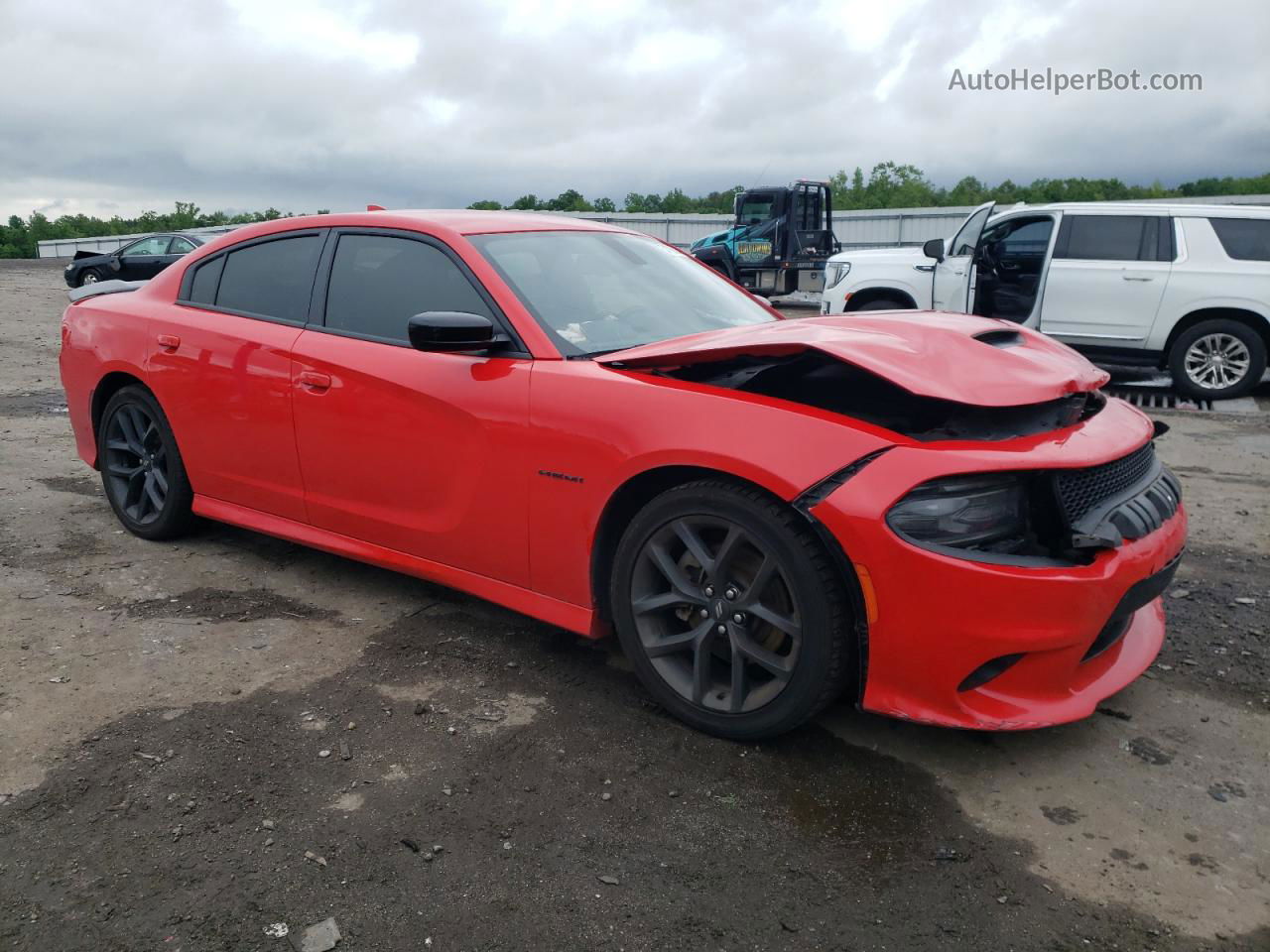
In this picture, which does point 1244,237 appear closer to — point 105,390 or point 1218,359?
point 1218,359

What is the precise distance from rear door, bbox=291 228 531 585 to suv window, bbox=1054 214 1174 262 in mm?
7665

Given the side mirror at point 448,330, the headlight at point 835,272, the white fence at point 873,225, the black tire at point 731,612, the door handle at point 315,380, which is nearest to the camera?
the black tire at point 731,612

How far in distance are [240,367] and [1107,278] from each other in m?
8.09

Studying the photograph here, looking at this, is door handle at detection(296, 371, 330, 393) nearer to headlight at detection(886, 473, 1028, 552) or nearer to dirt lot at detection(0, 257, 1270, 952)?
dirt lot at detection(0, 257, 1270, 952)

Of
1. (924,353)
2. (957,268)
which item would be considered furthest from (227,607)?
(957,268)

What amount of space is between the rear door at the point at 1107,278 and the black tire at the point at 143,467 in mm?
7857

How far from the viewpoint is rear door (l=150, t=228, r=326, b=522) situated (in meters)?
3.92

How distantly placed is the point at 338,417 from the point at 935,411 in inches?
83.7

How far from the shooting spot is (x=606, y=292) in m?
3.64

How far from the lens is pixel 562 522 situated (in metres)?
3.12

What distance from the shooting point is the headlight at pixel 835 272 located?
10.8 meters

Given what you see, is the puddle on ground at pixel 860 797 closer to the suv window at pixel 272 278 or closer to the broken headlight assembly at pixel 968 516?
the broken headlight assembly at pixel 968 516

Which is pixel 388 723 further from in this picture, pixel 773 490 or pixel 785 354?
pixel 785 354

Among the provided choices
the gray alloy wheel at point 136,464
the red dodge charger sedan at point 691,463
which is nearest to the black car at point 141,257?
the gray alloy wheel at point 136,464
